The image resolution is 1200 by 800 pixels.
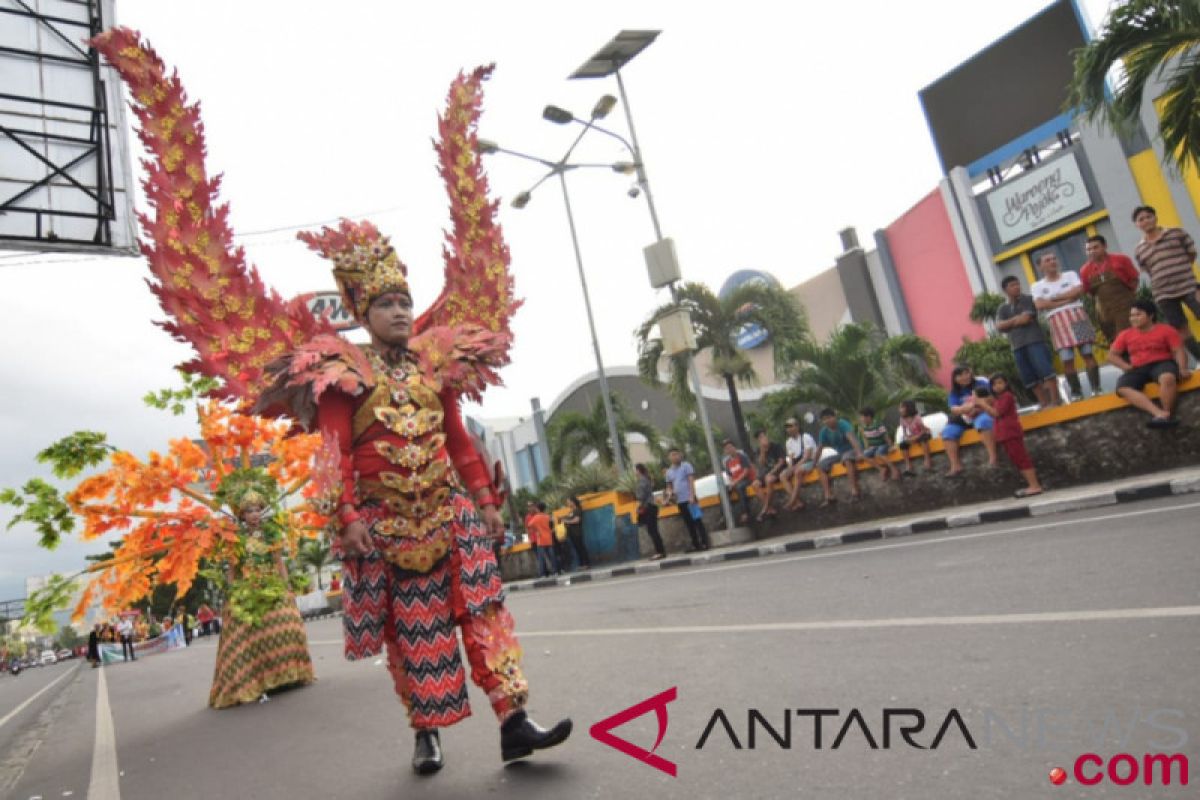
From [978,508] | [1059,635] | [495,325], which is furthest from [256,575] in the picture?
[978,508]

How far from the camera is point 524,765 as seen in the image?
315 centimetres

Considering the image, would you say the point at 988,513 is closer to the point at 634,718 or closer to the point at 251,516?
the point at 634,718

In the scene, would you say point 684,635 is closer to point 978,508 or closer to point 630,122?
point 978,508

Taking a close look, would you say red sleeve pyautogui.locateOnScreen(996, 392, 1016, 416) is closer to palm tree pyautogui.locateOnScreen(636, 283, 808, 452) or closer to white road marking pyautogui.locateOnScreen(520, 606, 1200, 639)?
white road marking pyautogui.locateOnScreen(520, 606, 1200, 639)

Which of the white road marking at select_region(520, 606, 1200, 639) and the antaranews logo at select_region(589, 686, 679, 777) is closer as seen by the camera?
the antaranews logo at select_region(589, 686, 679, 777)

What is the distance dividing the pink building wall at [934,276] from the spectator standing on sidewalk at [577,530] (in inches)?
530

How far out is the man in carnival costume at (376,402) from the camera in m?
3.30

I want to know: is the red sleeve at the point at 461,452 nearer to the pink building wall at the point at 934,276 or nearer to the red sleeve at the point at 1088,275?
the red sleeve at the point at 1088,275

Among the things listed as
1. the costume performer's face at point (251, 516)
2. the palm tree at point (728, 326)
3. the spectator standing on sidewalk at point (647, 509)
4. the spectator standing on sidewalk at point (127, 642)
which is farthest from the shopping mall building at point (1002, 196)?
the spectator standing on sidewalk at point (127, 642)

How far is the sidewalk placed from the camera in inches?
295

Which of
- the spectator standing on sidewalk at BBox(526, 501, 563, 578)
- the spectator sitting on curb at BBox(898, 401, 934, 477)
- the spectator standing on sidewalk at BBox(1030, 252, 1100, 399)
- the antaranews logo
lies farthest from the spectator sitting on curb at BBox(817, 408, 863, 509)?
the antaranews logo

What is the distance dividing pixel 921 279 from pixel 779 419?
13.1 m

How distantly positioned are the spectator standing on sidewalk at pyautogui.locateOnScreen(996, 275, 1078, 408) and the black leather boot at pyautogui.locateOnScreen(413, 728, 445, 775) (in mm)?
8147

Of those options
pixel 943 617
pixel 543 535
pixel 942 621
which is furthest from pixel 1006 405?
pixel 543 535
